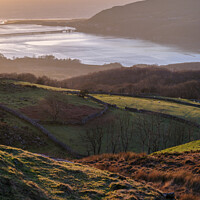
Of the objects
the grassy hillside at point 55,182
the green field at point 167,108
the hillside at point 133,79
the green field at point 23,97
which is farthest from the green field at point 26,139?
the hillside at point 133,79

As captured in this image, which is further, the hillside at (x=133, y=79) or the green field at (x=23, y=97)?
the hillside at (x=133, y=79)

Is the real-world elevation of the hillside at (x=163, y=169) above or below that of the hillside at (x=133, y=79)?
below

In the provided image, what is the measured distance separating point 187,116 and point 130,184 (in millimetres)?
43298

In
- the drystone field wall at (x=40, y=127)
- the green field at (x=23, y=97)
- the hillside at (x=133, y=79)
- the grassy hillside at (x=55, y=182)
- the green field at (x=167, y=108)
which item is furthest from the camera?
the hillside at (x=133, y=79)

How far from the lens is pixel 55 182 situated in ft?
43.5

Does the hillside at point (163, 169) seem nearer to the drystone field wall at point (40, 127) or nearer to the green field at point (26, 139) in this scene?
the green field at point (26, 139)

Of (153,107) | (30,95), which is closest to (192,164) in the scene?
(153,107)

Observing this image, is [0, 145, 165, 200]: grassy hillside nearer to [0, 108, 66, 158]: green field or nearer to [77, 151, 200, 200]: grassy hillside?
[77, 151, 200, 200]: grassy hillside

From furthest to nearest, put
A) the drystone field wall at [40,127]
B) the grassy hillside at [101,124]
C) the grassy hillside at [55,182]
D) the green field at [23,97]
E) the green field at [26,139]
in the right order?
the green field at [23,97], the grassy hillside at [101,124], the drystone field wall at [40,127], the green field at [26,139], the grassy hillside at [55,182]

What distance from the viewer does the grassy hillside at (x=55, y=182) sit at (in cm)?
1116

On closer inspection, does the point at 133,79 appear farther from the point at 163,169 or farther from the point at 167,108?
the point at 163,169

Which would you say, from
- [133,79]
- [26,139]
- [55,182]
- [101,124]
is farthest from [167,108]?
[133,79]

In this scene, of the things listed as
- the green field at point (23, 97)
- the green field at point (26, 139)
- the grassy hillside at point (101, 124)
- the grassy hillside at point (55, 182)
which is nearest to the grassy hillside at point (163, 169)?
the grassy hillside at point (55, 182)

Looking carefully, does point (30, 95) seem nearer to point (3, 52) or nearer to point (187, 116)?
point (187, 116)
